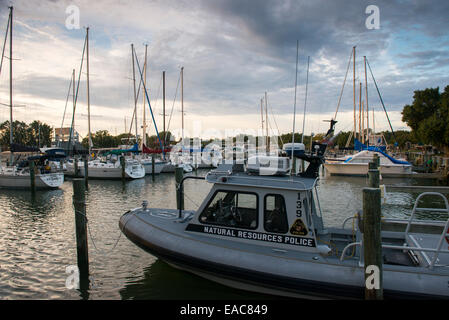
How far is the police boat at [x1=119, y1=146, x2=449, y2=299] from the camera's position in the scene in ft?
15.7

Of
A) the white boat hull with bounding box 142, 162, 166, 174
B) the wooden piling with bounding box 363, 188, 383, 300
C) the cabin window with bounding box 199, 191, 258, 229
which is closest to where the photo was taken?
the wooden piling with bounding box 363, 188, 383, 300

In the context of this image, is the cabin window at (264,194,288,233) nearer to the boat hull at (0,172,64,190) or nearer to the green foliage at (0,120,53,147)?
the boat hull at (0,172,64,190)

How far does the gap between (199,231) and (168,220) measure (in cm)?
123

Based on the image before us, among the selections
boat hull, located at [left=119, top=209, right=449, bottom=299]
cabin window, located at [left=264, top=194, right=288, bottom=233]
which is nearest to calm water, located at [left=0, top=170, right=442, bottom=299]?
boat hull, located at [left=119, top=209, right=449, bottom=299]

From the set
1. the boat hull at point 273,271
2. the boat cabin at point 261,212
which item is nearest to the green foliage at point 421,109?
the boat cabin at point 261,212

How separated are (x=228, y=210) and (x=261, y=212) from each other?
2.52 feet

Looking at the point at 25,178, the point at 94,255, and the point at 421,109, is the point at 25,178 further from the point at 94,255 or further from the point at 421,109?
the point at 421,109

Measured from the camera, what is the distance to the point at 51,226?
448 inches

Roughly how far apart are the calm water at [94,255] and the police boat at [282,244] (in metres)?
0.92

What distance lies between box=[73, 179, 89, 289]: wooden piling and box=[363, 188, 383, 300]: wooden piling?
5.77m

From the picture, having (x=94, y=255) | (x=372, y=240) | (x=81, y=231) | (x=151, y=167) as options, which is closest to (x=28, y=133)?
(x=151, y=167)

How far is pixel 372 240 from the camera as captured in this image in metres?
4.52

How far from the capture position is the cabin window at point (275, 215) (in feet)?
18.5
